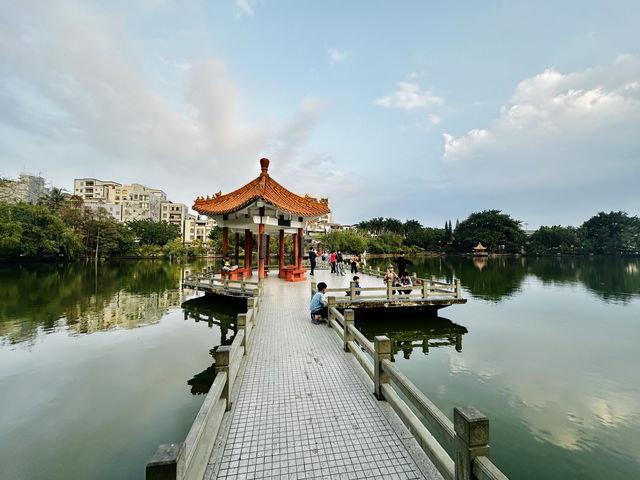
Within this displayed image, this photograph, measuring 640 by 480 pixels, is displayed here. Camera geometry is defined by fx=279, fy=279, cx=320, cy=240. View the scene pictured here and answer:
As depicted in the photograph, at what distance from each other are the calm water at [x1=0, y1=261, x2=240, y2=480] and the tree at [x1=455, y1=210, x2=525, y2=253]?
71.1m

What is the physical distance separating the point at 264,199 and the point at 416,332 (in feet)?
28.1

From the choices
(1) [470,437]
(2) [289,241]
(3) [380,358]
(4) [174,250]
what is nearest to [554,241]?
(2) [289,241]

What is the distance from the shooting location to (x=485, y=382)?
21.7 feet

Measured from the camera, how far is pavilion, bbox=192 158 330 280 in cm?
1359

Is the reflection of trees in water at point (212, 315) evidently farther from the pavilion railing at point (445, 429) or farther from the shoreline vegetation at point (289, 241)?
the shoreline vegetation at point (289, 241)

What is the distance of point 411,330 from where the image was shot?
10.4 m

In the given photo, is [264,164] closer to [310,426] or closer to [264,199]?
[264,199]

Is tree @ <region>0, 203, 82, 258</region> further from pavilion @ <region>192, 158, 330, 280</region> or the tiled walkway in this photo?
the tiled walkway

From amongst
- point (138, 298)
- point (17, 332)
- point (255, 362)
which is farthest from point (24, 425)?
point (138, 298)

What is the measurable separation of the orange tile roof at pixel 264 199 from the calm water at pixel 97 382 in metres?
5.18

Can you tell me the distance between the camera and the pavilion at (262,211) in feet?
44.6

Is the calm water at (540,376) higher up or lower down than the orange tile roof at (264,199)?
lower down

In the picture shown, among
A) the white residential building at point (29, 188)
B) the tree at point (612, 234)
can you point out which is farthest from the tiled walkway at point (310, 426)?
the tree at point (612, 234)

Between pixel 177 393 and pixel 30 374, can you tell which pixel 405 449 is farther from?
pixel 30 374
